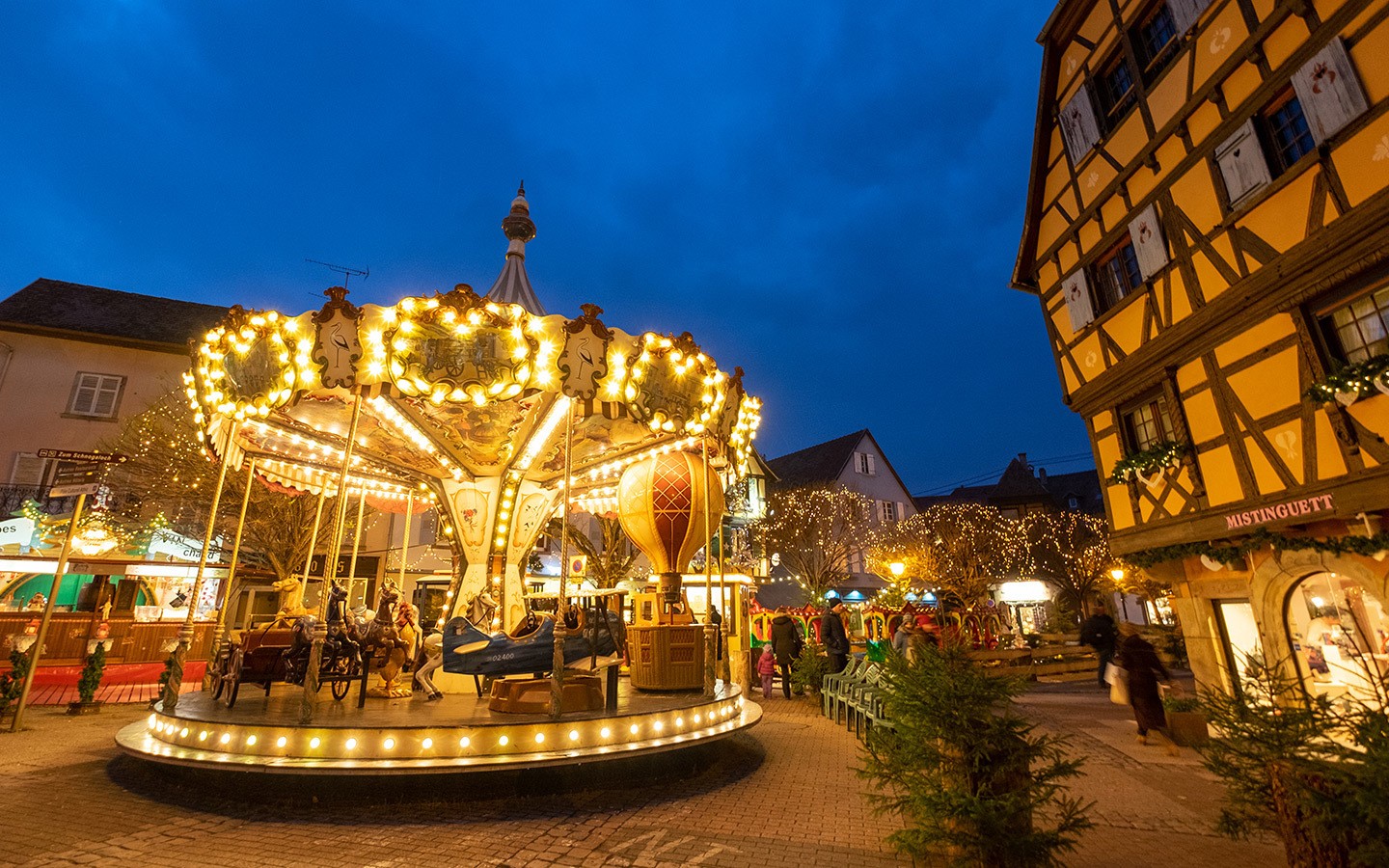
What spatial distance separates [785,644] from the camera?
42.4ft

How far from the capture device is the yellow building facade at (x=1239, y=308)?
6734 millimetres

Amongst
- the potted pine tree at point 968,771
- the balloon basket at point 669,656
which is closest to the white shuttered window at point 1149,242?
the potted pine tree at point 968,771

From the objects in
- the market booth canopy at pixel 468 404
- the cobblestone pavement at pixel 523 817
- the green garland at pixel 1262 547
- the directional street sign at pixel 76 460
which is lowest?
the cobblestone pavement at pixel 523 817

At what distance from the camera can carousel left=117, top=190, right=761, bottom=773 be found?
5539 millimetres

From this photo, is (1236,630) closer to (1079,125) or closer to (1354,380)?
(1354,380)

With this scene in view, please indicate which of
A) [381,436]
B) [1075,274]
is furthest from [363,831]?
[1075,274]

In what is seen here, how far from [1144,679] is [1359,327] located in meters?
5.04

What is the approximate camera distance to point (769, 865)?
397 centimetres

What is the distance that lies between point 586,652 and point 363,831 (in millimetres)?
2597

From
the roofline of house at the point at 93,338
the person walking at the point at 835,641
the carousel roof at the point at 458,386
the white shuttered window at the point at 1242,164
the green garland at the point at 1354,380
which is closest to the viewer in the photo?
the green garland at the point at 1354,380

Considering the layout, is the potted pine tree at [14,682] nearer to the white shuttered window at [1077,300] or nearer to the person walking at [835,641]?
the person walking at [835,641]

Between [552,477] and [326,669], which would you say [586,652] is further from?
[552,477]

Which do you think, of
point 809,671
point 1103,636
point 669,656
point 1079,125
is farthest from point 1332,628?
point 1079,125

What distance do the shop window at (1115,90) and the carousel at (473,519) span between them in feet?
27.5
